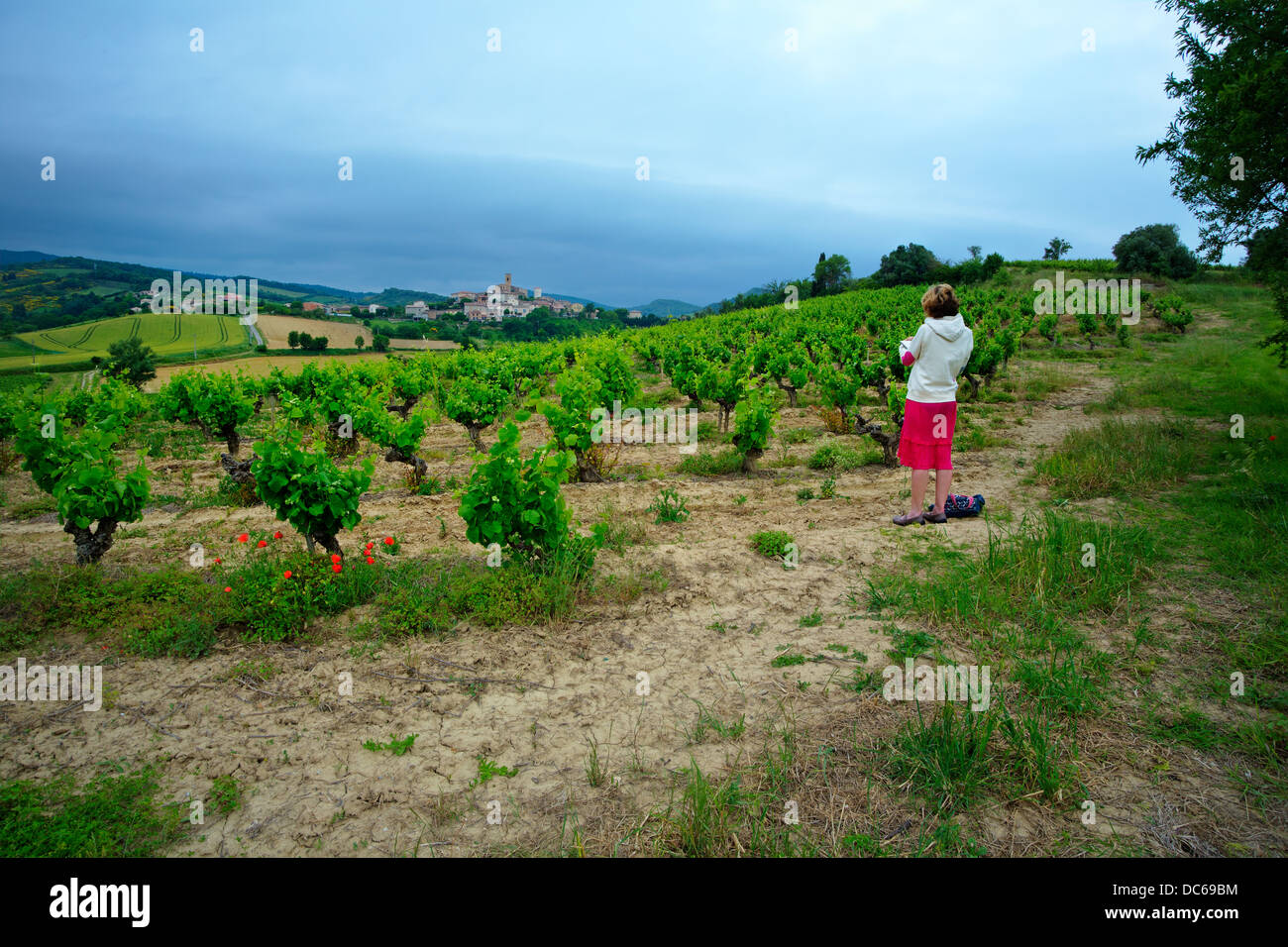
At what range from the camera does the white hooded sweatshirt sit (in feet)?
19.2

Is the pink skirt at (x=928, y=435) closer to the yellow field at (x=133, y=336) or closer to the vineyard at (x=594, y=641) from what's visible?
the vineyard at (x=594, y=641)

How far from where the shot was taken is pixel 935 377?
595 centimetres

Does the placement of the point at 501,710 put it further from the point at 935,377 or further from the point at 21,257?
the point at 21,257

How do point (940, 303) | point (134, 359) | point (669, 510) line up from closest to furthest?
1. point (940, 303)
2. point (669, 510)
3. point (134, 359)

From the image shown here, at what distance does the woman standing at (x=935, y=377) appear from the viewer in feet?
19.3

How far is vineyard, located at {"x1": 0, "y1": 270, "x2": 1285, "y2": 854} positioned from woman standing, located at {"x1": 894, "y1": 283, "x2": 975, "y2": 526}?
38.3 inches

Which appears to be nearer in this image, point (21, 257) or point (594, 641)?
point (594, 641)

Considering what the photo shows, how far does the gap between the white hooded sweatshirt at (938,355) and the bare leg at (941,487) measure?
79 centimetres

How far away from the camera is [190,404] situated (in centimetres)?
1352

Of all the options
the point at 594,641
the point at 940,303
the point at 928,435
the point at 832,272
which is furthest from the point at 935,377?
the point at 832,272

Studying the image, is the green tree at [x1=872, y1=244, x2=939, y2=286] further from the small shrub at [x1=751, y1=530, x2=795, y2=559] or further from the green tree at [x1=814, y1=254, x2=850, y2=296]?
the small shrub at [x1=751, y1=530, x2=795, y2=559]

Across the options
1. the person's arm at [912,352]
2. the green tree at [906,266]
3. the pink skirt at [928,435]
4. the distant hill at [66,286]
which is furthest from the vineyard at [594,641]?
the green tree at [906,266]

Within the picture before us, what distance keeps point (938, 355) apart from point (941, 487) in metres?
1.41
